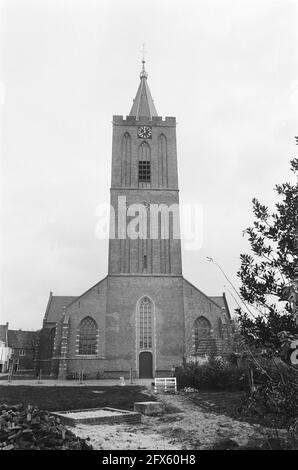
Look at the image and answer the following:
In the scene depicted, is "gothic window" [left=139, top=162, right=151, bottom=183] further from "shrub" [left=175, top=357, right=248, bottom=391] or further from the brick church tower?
"shrub" [left=175, top=357, right=248, bottom=391]

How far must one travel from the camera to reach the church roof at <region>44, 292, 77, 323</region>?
49.2 meters

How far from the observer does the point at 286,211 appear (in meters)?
6.52

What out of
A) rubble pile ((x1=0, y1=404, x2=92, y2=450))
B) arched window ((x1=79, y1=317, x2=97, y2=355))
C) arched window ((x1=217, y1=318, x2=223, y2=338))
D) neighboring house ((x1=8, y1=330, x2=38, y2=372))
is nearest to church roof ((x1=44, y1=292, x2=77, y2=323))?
neighboring house ((x1=8, y1=330, x2=38, y2=372))

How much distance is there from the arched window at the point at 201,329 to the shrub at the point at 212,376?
10718mm

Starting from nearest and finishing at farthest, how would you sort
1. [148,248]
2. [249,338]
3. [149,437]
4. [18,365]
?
[249,338]
[149,437]
[148,248]
[18,365]

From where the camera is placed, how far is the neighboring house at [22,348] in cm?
5819

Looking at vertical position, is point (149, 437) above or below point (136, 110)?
below

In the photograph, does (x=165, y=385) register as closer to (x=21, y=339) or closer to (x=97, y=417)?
(x=97, y=417)

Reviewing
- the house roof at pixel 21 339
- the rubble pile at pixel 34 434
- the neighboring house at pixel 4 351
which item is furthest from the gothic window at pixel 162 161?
the house roof at pixel 21 339

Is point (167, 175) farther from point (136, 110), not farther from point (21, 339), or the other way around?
point (21, 339)

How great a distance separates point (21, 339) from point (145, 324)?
35.3 metres
